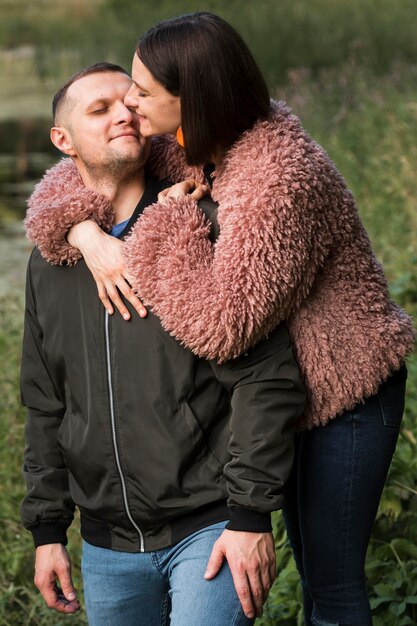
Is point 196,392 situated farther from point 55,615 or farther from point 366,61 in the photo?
point 366,61

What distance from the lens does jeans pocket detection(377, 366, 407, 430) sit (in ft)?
9.18

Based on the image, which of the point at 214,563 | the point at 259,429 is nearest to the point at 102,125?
the point at 259,429

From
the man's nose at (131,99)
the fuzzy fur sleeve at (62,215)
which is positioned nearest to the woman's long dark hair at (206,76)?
the man's nose at (131,99)

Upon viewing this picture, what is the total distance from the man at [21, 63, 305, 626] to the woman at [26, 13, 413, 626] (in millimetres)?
96

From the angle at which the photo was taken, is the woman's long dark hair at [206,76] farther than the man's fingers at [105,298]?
No

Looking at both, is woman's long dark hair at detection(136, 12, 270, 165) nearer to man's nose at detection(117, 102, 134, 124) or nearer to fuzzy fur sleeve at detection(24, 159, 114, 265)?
man's nose at detection(117, 102, 134, 124)

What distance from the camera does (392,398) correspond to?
282 cm

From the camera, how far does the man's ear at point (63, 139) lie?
287cm

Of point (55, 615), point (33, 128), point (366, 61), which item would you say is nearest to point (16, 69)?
point (33, 128)

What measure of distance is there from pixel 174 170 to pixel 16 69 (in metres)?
19.2

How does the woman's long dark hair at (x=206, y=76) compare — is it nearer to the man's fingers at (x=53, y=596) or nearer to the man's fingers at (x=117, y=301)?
the man's fingers at (x=117, y=301)

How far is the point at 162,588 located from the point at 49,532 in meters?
0.37

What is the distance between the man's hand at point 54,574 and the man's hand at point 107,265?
26.9 inches

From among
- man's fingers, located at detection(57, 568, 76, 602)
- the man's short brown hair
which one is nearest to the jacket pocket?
man's fingers, located at detection(57, 568, 76, 602)
